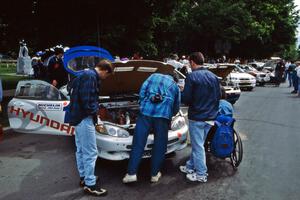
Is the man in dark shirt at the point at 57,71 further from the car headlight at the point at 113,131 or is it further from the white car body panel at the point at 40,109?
the car headlight at the point at 113,131

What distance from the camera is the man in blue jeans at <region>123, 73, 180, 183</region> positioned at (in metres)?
5.32

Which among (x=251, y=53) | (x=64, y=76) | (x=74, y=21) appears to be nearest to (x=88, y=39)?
(x=74, y=21)

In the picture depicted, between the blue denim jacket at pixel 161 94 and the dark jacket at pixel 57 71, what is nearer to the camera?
the blue denim jacket at pixel 161 94

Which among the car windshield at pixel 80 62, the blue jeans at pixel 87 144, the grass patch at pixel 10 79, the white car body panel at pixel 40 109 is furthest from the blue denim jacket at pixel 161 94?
the grass patch at pixel 10 79

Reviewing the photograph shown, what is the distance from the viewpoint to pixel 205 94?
5.41 meters

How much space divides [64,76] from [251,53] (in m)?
36.3

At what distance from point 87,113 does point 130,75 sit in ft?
6.85

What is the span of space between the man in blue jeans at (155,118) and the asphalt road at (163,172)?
0.31 meters

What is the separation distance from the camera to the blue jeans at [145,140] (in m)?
5.34

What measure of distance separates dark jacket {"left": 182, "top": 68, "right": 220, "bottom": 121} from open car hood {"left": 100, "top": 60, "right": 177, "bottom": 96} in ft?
2.66

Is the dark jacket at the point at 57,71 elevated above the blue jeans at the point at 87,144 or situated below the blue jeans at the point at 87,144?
above

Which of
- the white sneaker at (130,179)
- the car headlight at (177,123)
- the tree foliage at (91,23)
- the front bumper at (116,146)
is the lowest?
the white sneaker at (130,179)

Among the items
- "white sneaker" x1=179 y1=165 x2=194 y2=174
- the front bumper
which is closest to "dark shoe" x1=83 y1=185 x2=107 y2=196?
the front bumper

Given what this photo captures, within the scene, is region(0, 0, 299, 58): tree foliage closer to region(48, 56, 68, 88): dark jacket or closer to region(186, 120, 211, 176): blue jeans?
region(48, 56, 68, 88): dark jacket
